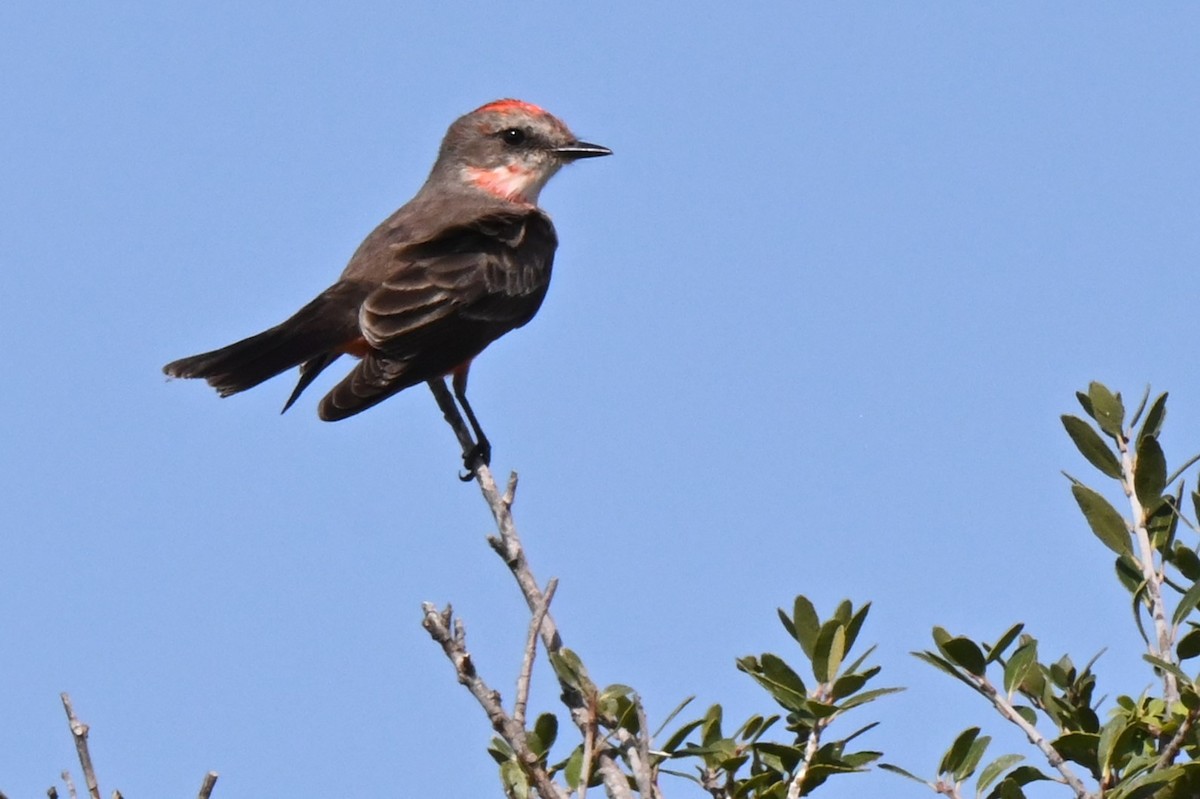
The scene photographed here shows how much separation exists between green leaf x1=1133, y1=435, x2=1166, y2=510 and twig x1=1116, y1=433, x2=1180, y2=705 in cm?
1

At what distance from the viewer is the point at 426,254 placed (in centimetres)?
686

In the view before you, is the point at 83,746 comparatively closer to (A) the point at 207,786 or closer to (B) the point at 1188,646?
(A) the point at 207,786

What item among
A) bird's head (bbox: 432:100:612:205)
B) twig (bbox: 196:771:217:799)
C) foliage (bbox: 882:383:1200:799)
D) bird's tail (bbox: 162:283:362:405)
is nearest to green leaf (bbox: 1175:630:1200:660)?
foliage (bbox: 882:383:1200:799)

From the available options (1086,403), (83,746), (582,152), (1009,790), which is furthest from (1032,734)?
(582,152)

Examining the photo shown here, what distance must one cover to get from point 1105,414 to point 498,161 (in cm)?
595

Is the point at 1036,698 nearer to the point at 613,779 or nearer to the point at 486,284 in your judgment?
the point at 613,779

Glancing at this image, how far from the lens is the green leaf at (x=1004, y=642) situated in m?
2.79

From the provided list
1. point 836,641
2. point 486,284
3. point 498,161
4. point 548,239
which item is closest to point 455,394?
point 486,284

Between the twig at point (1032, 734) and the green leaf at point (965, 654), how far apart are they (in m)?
0.02

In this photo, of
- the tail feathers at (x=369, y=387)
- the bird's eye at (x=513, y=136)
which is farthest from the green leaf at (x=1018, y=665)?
the bird's eye at (x=513, y=136)

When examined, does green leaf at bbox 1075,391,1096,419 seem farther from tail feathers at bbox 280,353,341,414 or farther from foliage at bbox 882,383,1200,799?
tail feathers at bbox 280,353,341,414

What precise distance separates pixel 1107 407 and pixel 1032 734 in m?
0.75

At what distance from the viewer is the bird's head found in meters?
8.55

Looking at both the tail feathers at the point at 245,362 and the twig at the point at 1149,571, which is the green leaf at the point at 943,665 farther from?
the tail feathers at the point at 245,362
